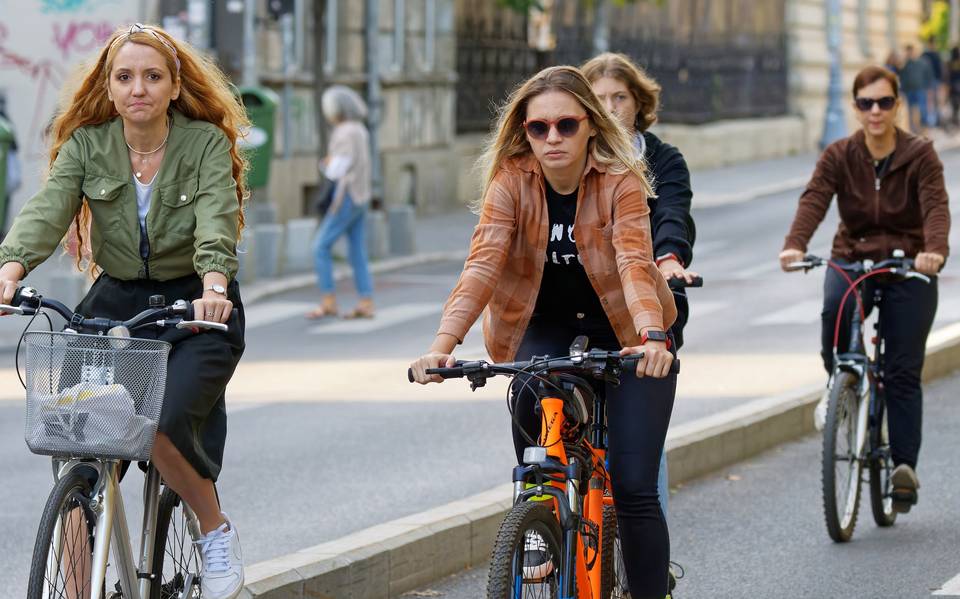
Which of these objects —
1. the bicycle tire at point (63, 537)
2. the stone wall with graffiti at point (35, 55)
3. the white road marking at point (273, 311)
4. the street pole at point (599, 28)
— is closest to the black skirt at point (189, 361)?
the bicycle tire at point (63, 537)

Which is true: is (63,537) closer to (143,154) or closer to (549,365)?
(143,154)

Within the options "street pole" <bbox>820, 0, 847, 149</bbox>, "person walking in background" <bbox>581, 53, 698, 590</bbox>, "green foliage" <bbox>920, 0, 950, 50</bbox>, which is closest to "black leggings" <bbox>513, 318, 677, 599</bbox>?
"person walking in background" <bbox>581, 53, 698, 590</bbox>

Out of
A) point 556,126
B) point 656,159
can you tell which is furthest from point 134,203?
point 656,159

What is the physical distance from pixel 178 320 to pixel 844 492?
3514 millimetres

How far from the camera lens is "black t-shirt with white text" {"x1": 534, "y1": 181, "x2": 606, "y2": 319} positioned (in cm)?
486

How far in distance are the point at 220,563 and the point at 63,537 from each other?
69 centimetres

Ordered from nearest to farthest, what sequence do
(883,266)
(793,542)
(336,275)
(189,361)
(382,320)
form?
1. (189,361)
2. (793,542)
3. (883,266)
4. (382,320)
5. (336,275)

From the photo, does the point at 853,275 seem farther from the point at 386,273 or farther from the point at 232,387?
the point at 386,273

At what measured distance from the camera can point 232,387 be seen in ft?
38.1

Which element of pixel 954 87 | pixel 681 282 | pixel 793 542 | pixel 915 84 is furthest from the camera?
pixel 954 87

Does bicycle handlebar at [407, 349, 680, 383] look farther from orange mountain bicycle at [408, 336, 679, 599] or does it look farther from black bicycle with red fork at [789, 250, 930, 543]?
black bicycle with red fork at [789, 250, 930, 543]

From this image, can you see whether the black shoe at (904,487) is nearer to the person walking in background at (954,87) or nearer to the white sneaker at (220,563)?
the white sneaker at (220,563)

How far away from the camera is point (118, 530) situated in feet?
15.2

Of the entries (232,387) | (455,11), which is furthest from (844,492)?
(455,11)
